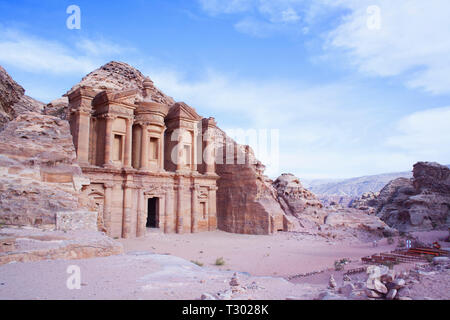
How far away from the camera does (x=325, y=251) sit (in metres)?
18.0

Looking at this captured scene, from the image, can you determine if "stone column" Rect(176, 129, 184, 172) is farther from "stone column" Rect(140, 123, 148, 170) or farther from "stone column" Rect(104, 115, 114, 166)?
"stone column" Rect(104, 115, 114, 166)

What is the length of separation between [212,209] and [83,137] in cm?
1186

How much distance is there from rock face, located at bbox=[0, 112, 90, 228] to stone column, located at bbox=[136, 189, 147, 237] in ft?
28.5

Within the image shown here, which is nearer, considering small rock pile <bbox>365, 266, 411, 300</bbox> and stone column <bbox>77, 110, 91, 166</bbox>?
small rock pile <bbox>365, 266, 411, 300</bbox>

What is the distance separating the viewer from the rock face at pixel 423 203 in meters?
28.0

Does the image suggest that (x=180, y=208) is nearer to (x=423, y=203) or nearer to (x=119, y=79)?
(x=119, y=79)

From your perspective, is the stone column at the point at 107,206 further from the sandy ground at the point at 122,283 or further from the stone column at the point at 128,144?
the sandy ground at the point at 122,283

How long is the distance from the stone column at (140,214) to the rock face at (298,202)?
11801mm

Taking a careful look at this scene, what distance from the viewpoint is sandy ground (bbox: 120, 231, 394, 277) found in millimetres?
13617

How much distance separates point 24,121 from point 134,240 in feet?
33.5

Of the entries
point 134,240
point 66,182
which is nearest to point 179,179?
point 134,240

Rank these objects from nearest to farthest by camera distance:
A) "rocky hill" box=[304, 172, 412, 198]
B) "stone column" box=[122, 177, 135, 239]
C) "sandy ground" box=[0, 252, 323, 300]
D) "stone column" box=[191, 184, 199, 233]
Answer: "sandy ground" box=[0, 252, 323, 300]
"stone column" box=[122, 177, 135, 239]
"stone column" box=[191, 184, 199, 233]
"rocky hill" box=[304, 172, 412, 198]

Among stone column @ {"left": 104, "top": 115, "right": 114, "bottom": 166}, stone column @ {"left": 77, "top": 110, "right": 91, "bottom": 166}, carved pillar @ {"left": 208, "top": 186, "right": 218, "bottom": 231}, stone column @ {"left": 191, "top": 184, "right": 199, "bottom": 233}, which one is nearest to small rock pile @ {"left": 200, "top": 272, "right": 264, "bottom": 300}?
stone column @ {"left": 77, "top": 110, "right": 91, "bottom": 166}

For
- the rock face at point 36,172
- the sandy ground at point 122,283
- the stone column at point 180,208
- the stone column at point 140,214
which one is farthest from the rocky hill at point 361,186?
the sandy ground at point 122,283
